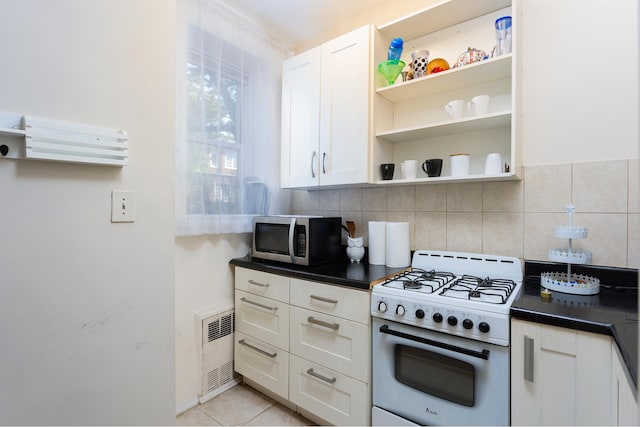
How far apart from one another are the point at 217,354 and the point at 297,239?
0.97 m

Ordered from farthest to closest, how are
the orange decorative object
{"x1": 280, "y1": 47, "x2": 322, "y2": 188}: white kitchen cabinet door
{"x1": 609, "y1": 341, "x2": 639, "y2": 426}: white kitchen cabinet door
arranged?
1. {"x1": 280, "y1": 47, "x2": 322, "y2": 188}: white kitchen cabinet door
2. the orange decorative object
3. {"x1": 609, "y1": 341, "x2": 639, "y2": 426}: white kitchen cabinet door

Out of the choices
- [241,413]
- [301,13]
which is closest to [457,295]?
[241,413]

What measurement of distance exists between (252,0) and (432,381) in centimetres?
247

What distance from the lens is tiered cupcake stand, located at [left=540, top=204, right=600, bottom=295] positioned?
1275 mm

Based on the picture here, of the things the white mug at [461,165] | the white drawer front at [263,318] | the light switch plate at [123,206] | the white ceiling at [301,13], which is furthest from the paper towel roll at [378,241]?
the white ceiling at [301,13]

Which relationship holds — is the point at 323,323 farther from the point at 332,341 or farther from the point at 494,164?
the point at 494,164

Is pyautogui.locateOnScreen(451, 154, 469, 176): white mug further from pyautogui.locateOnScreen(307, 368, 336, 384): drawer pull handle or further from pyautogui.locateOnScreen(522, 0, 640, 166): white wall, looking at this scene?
pyautogui.locateOnScreen(307, 368, 336, 384): drawer pull handle

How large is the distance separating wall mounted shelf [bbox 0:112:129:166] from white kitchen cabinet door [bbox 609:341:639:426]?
169 cm

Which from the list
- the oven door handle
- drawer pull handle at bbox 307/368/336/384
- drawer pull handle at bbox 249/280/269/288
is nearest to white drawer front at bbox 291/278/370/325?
the oven door handle

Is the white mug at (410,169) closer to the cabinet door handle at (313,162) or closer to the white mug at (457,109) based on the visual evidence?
the white mug at (457,109)

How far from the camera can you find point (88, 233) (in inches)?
41.0

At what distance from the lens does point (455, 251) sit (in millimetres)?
1777

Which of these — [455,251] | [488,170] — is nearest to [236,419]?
[455,251]

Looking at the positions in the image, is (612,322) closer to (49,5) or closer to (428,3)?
(428,3)
